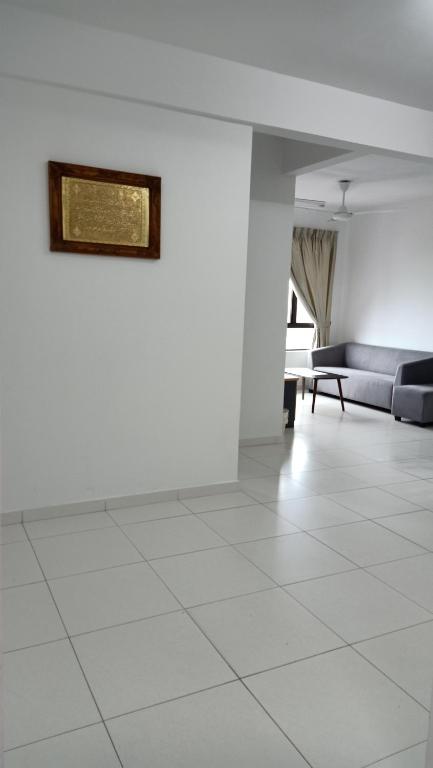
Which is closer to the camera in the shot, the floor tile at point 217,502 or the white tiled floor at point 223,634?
the white tiled floor at point 223,634

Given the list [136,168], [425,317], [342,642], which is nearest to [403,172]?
[425,317]

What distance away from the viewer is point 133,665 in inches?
81.8

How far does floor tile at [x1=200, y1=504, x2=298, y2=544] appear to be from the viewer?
325cm

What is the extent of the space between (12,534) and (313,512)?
1838 mm

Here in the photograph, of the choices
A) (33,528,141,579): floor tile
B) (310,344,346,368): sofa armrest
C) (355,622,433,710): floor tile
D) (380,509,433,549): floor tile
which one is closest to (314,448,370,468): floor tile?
(380,509,433,549): floor tile

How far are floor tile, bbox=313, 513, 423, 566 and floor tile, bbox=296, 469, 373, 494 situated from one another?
2.15 ft

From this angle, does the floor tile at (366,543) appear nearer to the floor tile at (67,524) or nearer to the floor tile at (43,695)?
the floor tile at (67,524)

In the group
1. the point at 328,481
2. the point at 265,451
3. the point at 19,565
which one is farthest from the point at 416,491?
the point at 19,565

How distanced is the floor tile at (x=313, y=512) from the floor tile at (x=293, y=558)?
0.23 metres

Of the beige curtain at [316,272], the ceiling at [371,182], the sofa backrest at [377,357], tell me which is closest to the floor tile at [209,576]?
the ceiling at [371,182]

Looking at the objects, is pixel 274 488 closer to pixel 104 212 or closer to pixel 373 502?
pixel 373 502

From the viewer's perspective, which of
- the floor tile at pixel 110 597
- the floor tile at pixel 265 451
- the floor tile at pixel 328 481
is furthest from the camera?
the floor tile at pixel 265 451

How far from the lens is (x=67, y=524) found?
330 centimetres

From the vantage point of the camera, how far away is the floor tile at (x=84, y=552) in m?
2.80
